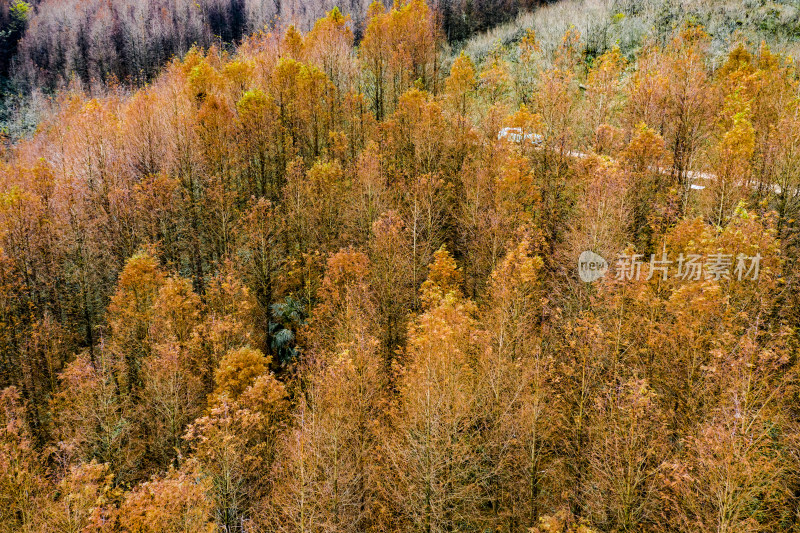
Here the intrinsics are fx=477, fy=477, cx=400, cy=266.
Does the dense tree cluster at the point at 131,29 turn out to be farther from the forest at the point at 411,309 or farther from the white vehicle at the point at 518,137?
the white vehicle at the point at 518,137

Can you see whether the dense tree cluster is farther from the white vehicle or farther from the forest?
the white vehicle

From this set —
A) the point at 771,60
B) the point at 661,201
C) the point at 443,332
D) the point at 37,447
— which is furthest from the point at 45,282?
the point at 771,60

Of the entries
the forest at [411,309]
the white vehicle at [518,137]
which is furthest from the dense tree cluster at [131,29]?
the white vehicle at [518,137]

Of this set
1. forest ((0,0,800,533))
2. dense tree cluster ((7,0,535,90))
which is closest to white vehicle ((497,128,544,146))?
forest ((0,0,800,533))

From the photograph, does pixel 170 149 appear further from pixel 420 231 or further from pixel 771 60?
pixel 771 60

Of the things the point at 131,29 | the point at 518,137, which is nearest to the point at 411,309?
the point at 518,137

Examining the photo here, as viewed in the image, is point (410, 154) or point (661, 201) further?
point (410, 154)

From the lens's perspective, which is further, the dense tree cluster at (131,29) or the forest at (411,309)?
the dense tree cluster at (131,29)

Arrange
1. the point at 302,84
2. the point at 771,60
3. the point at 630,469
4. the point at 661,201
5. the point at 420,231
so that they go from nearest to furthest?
the point at 630,469
the point at 661,201
the point at 420,231
the point at 771,60
the point at 302,84

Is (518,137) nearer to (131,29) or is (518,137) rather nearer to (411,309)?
(411,309)
